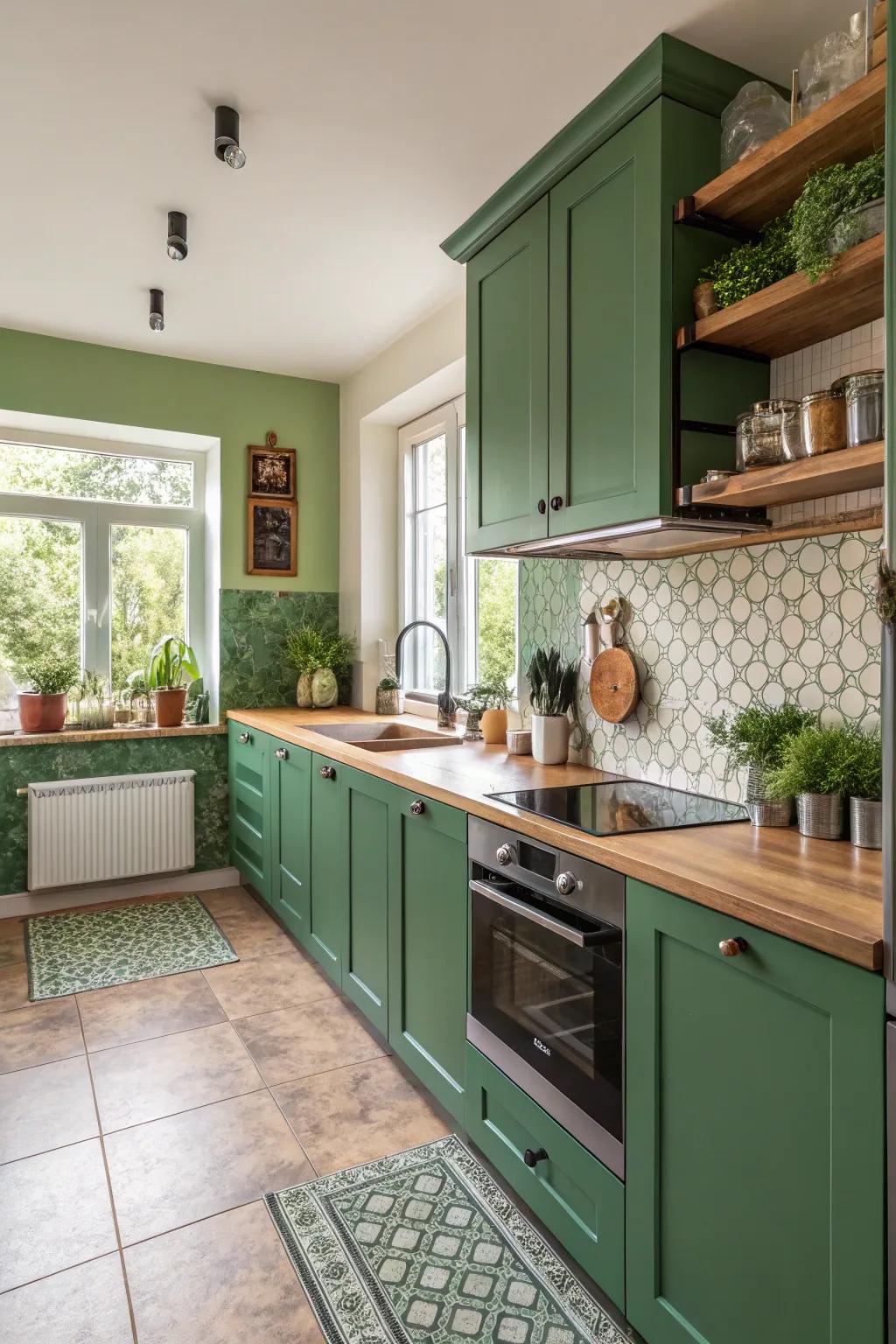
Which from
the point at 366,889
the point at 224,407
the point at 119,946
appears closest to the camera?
the point at 366,889

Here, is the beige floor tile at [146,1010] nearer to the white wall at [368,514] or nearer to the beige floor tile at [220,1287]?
the beige floor tile at [220,1287]

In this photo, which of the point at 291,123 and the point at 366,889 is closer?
the point at 291,123

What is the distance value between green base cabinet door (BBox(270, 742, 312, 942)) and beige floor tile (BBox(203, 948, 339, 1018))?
12 centimetres

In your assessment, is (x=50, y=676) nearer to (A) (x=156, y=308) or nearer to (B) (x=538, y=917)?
(A) (x=156, y=308)

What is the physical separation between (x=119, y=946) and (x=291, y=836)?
0.92m

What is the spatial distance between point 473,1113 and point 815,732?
1.19 meters

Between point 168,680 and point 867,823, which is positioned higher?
point 168,680

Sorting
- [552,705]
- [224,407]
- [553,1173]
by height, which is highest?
[224,407]

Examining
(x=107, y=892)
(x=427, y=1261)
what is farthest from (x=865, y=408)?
(x=107, y=892)

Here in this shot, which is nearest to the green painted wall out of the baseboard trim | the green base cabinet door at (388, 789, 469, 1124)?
the baseboard trim

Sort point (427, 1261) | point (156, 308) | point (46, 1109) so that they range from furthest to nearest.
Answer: point (156, 308)
point (46, 1109)
point (427, 1261)

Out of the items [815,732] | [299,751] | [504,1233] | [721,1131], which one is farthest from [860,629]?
[299,751]

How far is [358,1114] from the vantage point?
221 centimetres

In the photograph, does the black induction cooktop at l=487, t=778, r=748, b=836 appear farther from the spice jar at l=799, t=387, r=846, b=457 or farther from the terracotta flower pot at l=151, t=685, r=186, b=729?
the terracotta flower pot at l=151, t=685, r=186, b=729
